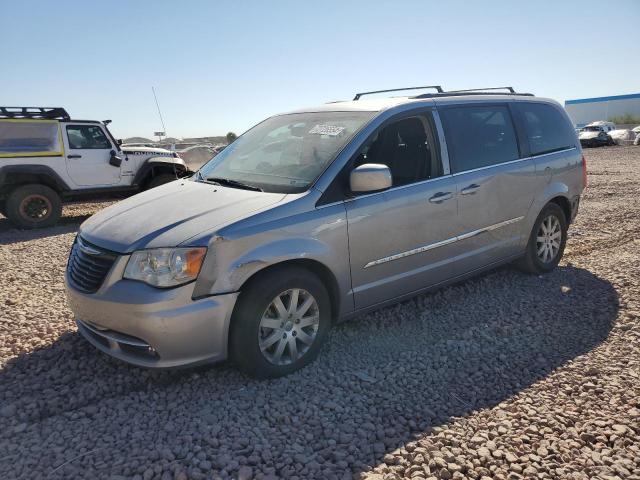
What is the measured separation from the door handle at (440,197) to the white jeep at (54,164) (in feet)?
25.3

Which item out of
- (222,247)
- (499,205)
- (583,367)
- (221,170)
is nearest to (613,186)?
(499,205)

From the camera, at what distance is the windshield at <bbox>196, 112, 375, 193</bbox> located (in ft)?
12.0

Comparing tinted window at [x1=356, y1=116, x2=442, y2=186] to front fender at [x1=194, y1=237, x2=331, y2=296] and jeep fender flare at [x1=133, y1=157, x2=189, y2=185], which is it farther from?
jeep fender flare at [x1=133, y1=157, x2=189, y2=185]

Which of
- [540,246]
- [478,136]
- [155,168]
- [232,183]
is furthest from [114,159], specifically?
[540,246]

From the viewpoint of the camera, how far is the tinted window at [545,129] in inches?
200

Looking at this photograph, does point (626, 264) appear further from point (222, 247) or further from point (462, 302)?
point (222, 247)

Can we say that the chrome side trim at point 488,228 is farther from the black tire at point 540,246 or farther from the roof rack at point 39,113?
the roof rack at point 39,113

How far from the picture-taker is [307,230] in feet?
10.8

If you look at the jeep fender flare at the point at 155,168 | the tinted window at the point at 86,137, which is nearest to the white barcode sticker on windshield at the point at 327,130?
the jeep fender flare at the point at 155,168

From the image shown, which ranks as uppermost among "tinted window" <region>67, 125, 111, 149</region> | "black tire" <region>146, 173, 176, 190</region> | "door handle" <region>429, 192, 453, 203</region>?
"tinted window" <region>67, 125, 111, 149</region>

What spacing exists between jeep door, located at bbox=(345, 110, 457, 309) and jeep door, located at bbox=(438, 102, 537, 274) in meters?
0.18

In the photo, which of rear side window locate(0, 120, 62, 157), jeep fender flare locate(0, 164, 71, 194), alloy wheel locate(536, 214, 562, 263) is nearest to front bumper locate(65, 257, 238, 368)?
alloy wheel locate(536, 214, 562, 263)

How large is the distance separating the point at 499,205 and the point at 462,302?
0.96 metres

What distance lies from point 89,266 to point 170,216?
2.06 feet
